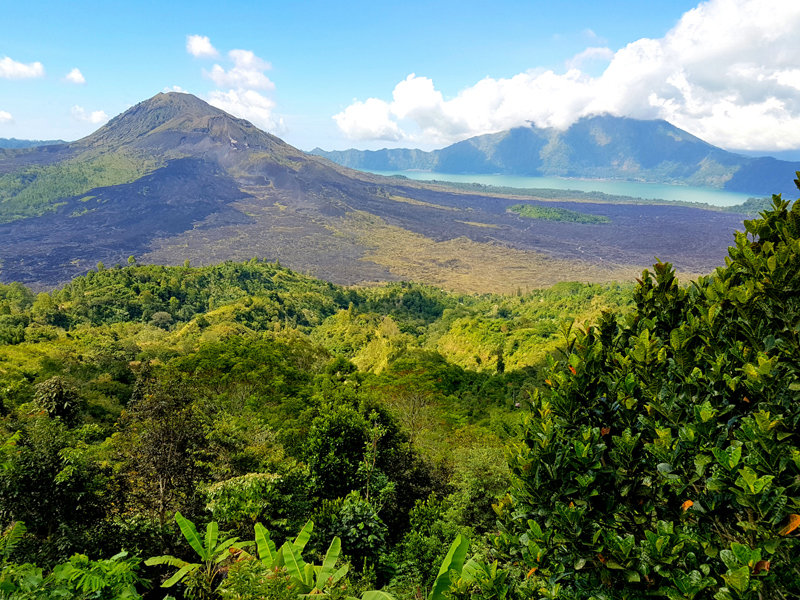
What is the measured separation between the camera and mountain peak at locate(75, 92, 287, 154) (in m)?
151

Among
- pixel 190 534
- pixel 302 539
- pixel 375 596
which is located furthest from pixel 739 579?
pixel 190 534

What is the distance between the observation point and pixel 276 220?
355 ft

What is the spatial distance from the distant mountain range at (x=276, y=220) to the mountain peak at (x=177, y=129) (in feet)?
2.30

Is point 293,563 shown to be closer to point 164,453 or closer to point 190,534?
point 190,534

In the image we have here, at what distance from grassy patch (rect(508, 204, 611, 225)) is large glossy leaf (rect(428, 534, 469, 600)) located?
13373 cm

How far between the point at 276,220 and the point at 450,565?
363 ft

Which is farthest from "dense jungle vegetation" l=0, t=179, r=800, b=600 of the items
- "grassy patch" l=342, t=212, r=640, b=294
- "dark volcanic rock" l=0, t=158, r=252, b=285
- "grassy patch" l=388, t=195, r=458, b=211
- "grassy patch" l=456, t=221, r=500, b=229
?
"grassy patch" l=388, t=195, r=458, b=211

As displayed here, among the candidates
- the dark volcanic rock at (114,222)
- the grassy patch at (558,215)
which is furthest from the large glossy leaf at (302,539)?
the grassy patch at (558,215)

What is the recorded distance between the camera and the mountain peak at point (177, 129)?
15125cm

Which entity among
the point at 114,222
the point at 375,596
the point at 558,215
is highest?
the point at 558,215

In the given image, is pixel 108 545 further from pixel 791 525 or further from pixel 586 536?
pixel 791 525

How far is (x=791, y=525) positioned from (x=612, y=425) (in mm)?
1259

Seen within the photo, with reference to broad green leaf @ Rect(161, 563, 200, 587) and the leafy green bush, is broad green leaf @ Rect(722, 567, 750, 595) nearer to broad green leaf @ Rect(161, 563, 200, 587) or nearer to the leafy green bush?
the leafy green bush

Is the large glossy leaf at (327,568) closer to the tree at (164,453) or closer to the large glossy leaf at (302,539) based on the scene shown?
the large glossy leaf at (302,539)
